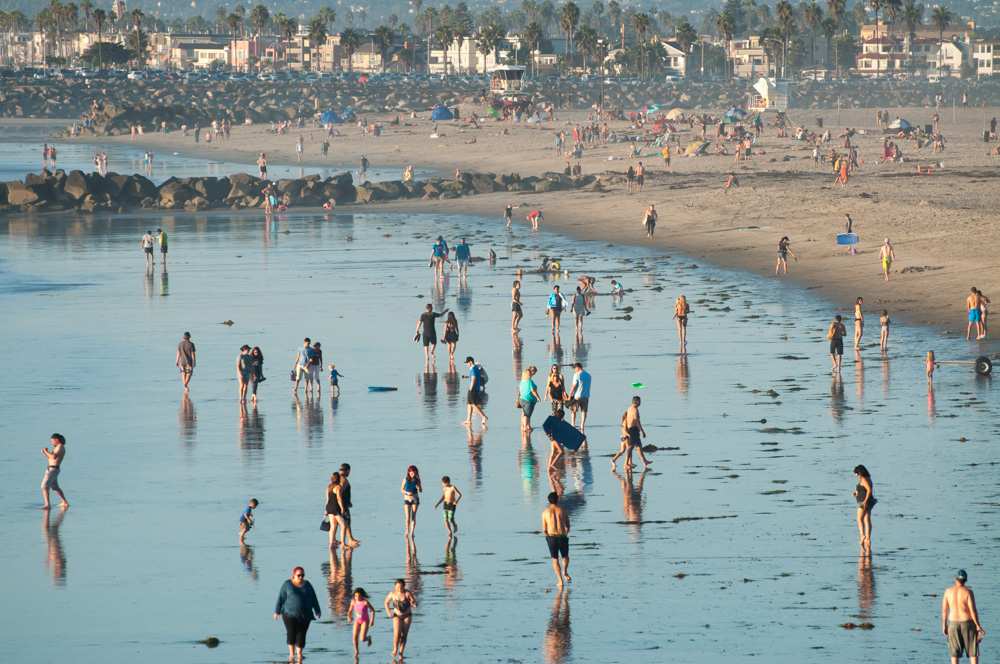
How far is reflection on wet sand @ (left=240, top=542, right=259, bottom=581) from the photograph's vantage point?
2095 cm

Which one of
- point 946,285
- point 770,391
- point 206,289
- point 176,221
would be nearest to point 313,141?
point 176,221

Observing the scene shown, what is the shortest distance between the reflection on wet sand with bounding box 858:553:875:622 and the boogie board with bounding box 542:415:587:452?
21.2 feet

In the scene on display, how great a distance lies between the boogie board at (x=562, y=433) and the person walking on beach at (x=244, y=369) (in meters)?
7.68

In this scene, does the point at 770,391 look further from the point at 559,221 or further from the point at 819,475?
the point at 559,221

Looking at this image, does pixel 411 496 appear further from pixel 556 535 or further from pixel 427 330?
pixel 427 330

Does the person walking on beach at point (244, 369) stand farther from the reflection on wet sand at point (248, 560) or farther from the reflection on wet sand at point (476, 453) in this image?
the reflection on wet sand at point (248, 560)

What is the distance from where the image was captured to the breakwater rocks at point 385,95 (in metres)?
172

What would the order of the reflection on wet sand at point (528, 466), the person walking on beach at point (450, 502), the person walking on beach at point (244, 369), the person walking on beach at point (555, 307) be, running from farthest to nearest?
the person walking on beach at point (555, 307) → the person walking on beach at point (244, 369) → the reflection on wet sand at point (528, 466) → the person walking on beach at point (450, 502)

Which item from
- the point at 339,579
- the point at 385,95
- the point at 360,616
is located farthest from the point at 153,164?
the point at 360,616

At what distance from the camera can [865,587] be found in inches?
776

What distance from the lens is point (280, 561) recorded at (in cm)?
2148

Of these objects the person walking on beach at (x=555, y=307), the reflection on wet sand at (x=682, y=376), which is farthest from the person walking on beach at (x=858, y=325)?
the person walking on beach at (x=555, y=307)

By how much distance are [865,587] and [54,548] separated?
1051 cm

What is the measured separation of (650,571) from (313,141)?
107m
